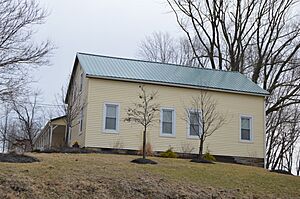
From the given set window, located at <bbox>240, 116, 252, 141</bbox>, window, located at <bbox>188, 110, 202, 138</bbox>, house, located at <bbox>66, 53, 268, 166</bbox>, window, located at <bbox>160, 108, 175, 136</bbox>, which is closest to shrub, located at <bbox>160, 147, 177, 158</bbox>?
house, located at <bbox>66, 53, 268, 166</bbox>

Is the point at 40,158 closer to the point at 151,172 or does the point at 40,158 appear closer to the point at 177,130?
the point at 151,172

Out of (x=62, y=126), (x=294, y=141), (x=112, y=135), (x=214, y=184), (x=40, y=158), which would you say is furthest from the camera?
(x=294, y=141)

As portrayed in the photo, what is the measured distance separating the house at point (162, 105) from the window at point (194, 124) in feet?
0.62

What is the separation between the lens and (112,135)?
78.8ft

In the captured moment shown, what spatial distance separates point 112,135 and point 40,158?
22.7ft

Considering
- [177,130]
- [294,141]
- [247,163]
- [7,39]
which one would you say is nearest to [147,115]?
[177,130]

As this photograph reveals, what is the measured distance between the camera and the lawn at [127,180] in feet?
45.0

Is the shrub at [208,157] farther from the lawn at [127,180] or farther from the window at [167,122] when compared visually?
the lawn at [127,180]

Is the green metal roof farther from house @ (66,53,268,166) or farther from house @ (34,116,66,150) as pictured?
house @ (34,116,66,150)

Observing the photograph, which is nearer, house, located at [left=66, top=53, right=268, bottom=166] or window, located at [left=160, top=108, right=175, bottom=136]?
house, located at [left=66, top=53, right=268, bottom=166]

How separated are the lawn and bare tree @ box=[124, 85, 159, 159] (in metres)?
5.04

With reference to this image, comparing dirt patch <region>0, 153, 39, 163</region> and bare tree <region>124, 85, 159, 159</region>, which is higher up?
bare tree <region>124, 85, 159, 159</region>

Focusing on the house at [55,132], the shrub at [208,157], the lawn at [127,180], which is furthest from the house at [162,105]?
the lawn at [127,180]

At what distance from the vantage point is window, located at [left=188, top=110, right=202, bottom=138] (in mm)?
25562
